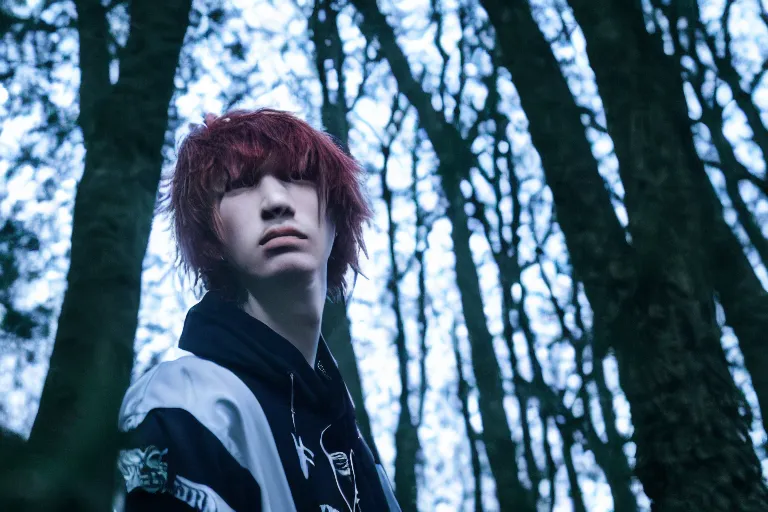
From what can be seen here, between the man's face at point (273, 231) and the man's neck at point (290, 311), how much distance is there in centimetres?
6

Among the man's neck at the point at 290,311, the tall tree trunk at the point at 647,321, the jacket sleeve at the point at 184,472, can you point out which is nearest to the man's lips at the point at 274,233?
the man's neck at the point at 290,311

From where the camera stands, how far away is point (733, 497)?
2.27m

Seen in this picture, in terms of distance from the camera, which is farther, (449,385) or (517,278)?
(449,385)

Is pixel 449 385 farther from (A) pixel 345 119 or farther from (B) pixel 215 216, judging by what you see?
(B) pixel 215 216

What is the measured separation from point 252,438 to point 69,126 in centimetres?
82

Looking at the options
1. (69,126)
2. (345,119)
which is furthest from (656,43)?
(345,119)

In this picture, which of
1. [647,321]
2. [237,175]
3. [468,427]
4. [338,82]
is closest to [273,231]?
[237,175]

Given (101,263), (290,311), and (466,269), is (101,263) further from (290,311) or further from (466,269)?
(466,269)

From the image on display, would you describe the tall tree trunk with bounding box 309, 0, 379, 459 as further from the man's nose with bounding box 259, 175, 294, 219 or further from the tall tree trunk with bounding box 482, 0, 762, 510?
the man's nose with bounding box 259, 175, 294, 219

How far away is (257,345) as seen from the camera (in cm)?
187

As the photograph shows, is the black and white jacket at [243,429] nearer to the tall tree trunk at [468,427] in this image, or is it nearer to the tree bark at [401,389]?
the tree bark at [401,389]

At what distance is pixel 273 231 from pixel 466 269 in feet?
19.5

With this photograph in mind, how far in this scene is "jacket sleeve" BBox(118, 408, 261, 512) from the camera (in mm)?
1418

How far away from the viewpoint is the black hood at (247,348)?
1.84 m
